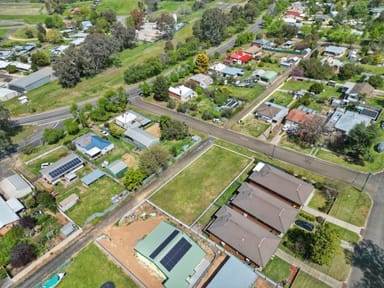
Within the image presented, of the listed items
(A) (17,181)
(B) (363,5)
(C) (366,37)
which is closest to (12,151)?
(A) (17,181)

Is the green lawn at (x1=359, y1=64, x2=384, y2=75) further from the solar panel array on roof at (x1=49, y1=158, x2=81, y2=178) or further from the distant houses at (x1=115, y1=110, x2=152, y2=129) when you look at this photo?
the solar panel array on roof at (x1=49, y1=158, x2=81, y2=178)

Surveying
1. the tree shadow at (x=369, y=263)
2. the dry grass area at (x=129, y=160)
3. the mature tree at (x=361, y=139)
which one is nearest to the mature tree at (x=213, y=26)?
the dry grass area at (x=129, y=160)

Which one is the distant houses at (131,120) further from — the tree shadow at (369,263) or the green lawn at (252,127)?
the tree shadow at (369,263)

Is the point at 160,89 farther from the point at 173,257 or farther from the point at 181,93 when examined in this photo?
the point at 173,257

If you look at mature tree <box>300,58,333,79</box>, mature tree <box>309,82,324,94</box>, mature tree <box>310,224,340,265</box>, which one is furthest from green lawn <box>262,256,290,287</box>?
mature tree <box>300,58,333,79</box>

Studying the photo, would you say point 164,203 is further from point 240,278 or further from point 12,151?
point 12,151

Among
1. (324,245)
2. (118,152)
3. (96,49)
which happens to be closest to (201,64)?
(96,49)
